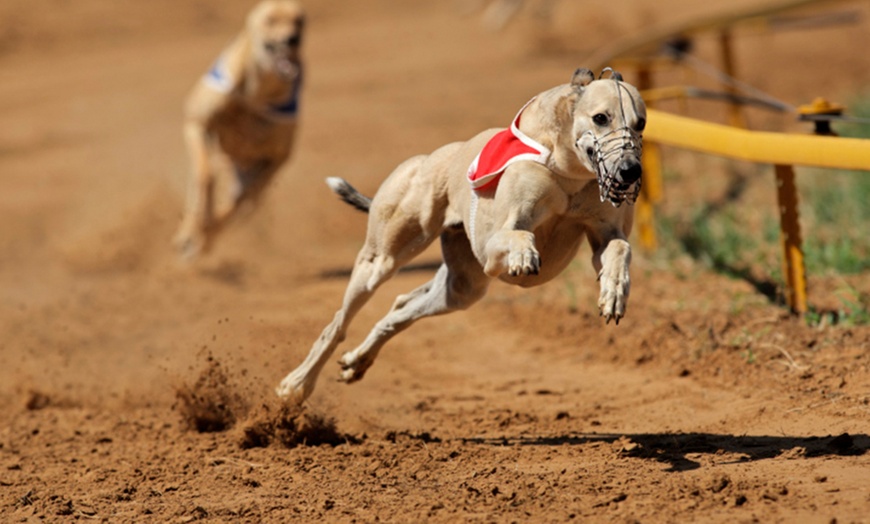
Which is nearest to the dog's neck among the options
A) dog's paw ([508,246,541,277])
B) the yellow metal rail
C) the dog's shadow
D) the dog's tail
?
dog's paw ([508,246,541,277])

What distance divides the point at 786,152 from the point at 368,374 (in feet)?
8.35

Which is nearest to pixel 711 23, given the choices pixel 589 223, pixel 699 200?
pixel 699 200

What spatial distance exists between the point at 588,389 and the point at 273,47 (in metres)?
4.65

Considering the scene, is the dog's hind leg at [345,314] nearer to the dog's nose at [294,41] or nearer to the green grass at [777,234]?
the green grass at [777,234]

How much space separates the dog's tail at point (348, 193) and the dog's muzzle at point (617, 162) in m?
1.62

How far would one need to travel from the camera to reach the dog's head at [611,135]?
406 cm

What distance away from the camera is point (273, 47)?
9531 mm

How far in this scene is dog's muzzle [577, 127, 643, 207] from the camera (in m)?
4.04

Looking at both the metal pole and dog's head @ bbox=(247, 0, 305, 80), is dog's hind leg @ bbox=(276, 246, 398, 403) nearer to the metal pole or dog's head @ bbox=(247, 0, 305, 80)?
the metal pole

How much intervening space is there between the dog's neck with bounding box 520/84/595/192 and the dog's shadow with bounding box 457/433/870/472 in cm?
108

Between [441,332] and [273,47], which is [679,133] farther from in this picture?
[273,47]

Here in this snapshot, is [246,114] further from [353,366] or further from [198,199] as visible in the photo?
[353,366]

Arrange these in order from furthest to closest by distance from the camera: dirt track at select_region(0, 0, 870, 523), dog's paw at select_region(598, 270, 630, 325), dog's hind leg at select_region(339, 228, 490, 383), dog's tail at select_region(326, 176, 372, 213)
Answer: dog's tail at select_region(326, 176, 372, 213), dog's hind leg at select_region(339, 228, 490, 383), dirt track at select_region(0, 0, 870, 523), dog's paw at select_region(598, 270, 630, 325)

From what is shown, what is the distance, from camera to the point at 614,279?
13.8ft
